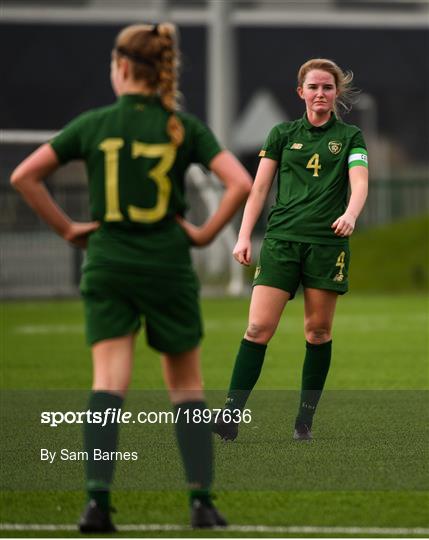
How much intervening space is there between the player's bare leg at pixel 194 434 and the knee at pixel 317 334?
88.6 inches

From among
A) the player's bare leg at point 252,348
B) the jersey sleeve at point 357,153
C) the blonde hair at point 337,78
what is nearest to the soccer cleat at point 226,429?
the player's bare leg at point 252,348

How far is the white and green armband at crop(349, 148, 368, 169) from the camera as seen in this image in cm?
742

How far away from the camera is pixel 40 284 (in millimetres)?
23156

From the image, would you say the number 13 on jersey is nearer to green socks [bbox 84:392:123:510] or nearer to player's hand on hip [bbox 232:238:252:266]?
green socks [bbox 84:392:123:510]

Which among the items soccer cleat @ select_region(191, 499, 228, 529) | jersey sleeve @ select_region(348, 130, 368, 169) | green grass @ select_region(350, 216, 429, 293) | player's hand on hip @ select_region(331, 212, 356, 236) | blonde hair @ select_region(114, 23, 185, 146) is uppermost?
blonde hair @ select_region(114, 23, 185, 146)

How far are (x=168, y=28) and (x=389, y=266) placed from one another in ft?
Result: 67.9

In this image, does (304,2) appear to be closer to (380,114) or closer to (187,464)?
(380,114)

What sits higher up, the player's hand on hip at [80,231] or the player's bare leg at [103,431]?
the player's hand on hip at [80,231]

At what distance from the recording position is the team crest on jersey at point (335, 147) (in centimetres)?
756

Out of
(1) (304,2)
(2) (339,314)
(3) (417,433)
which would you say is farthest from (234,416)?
(1) (304,2)

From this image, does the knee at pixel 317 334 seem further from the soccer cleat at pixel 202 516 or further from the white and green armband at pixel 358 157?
the soccer cleat at pixel 202 516

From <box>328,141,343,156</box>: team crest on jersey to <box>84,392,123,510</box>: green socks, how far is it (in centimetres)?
250

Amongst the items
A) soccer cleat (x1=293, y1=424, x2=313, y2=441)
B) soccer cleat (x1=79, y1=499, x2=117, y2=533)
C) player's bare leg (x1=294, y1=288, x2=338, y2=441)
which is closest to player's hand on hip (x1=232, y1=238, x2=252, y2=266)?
player's bare leg (x1=294, y1=288, x2=338, y2=441)

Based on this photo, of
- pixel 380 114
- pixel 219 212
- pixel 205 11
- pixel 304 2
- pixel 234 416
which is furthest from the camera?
pixel 380 114
